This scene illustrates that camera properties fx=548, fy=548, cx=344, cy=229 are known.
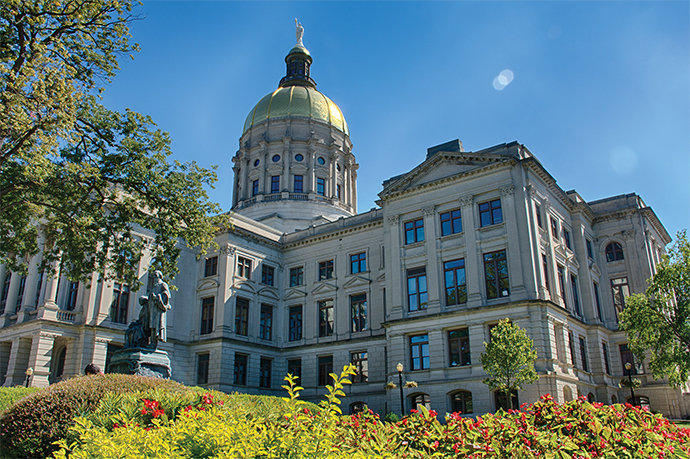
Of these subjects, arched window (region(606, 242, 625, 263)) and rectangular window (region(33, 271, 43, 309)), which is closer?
rectangular window (region(33, 271, 43, 309))

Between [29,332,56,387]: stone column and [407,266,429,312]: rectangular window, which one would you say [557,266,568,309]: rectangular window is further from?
[29,332,56,387]: stone column

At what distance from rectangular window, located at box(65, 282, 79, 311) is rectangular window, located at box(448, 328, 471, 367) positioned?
27.3 m

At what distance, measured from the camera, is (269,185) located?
64.3 metres

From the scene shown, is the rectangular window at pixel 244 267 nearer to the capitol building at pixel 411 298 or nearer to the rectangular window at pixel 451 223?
the capitol building at pixel 411 298

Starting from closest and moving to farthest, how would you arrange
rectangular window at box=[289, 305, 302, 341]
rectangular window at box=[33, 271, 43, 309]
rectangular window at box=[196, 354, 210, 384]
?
rectangular window at box=[33, 271, 43, 309]
rectangular window at box=[196, 354, 210, 384]
rectangular window at box=[289, 305, 302, 341]

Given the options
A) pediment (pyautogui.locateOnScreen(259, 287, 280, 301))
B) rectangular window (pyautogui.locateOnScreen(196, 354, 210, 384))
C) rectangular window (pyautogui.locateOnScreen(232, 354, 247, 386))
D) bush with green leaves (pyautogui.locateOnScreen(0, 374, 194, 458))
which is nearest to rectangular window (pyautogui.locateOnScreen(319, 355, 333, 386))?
rectangular window (pyautogui.locateOnScreen(232, 354, 247, 386))

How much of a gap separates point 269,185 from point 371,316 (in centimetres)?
2608

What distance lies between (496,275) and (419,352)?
7.41 metres

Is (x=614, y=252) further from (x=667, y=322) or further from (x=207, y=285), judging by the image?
(x=207, y=285)

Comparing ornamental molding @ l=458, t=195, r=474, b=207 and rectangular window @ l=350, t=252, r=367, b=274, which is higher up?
ornamental molding @ l=458, t=195, r=474, b=207

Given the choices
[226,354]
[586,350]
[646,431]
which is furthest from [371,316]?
[646,431]

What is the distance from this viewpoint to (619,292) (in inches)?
1757

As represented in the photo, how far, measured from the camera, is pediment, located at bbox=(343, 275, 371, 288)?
45.1 metres

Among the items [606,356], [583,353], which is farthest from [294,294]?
[606,356]
